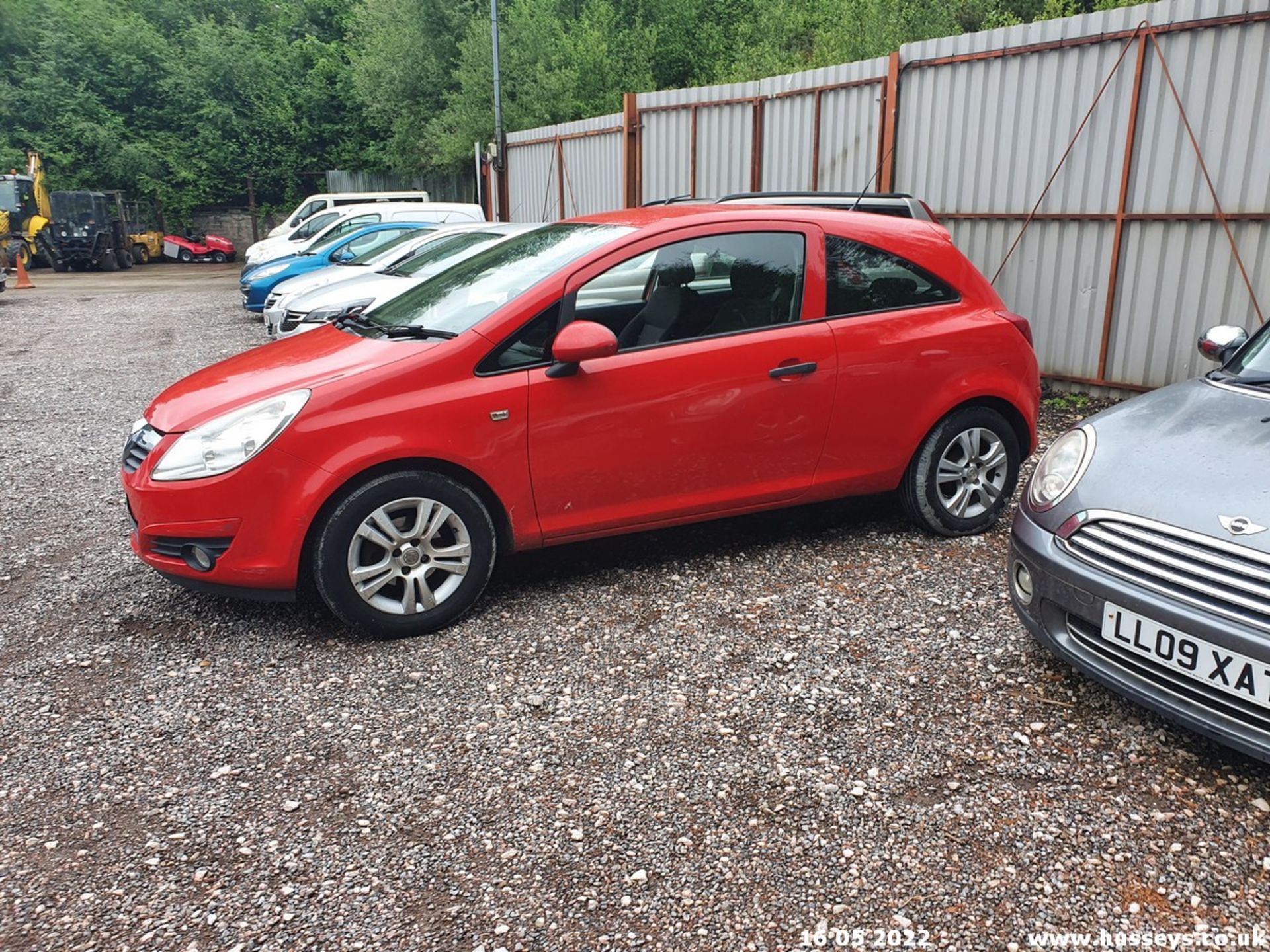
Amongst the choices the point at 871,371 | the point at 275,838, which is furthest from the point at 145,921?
the point at 871,371

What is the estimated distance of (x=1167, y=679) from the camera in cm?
281

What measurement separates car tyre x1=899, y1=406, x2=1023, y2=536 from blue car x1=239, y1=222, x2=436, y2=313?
10072mm

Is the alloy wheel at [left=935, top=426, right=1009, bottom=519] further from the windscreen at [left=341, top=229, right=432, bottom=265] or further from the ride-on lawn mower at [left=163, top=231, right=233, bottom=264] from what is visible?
the ride-on lawn mower at [left=163, top=231, right=233, bottom=264]

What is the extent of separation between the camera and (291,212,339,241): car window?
18328 millimetres

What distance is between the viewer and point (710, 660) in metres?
3.71

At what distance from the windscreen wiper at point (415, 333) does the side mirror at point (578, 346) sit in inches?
17.4

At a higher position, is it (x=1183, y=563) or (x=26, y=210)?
(x=26, y=210)

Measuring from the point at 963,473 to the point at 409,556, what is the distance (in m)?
2.69

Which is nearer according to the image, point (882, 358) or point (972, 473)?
point (882, 358)

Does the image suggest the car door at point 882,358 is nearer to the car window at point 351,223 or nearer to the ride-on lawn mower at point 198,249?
the car window at point 351,223

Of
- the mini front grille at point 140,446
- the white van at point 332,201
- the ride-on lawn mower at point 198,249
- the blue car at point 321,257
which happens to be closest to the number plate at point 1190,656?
the mini front grille at point 140,446

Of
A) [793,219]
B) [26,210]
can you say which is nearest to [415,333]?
[793,219]

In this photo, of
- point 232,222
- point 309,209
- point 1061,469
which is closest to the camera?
point 1061,469

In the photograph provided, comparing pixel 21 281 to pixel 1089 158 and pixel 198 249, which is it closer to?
pixel 198 249
